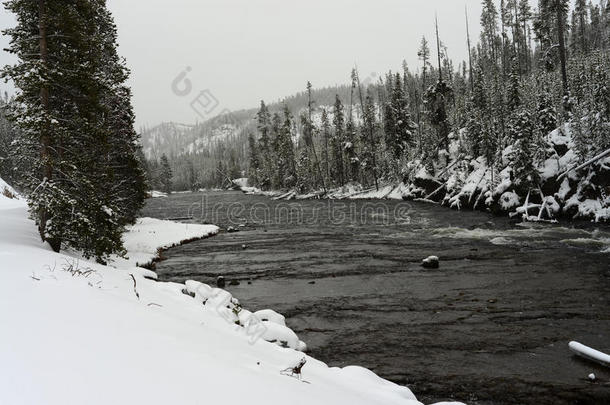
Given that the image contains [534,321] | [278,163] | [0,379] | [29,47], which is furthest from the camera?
[278,163]

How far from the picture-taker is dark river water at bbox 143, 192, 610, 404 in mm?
8906

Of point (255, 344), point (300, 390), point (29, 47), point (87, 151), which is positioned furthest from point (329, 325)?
point (29, 47)

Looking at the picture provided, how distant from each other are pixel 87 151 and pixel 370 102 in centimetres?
6605

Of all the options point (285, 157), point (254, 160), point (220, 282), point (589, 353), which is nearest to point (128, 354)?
point (589, 353)

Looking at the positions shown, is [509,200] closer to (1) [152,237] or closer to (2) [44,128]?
(1) [152,237]

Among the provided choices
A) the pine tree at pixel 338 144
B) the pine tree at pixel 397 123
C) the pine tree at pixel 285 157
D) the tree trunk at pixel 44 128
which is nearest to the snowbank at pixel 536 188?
the pine tree at pixel 397 123

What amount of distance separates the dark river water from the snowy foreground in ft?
7.56

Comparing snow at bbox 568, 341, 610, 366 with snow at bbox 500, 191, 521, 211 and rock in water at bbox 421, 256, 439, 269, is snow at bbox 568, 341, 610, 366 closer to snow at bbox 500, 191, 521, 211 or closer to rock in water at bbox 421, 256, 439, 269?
rock in water at bbox 421, 256, 439, 269

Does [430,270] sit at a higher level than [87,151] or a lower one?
lower

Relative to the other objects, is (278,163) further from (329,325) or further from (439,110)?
(329,325)

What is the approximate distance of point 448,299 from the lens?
14.1m

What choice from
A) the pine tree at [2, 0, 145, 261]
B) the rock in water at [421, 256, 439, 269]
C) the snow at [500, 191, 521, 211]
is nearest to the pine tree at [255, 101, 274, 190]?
the snow at [500, 191, 521, 211]

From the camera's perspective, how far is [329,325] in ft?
40.8

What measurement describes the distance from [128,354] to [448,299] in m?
12.4
